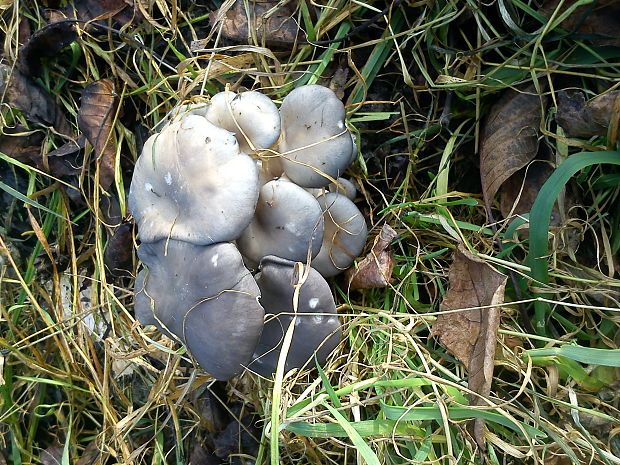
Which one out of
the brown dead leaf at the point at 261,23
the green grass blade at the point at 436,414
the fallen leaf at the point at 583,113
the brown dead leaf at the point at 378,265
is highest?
the brown dead leaf at the point at 261,23

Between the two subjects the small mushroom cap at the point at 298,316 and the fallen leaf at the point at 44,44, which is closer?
the small mushroom cap at the point at 298,316

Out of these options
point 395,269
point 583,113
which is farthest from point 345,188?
point 583,113

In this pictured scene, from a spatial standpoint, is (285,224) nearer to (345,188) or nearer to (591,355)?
(345,188)

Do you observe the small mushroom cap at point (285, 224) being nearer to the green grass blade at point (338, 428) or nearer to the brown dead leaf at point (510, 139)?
the green grass blade at point (338, 428)

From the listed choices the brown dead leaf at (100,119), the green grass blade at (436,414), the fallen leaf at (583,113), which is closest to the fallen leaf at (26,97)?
the brown dead leaf at (100,119)

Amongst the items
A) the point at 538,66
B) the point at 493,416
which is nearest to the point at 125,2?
the point at 538,66

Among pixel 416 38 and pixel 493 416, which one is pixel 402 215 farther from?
pixel 493 416

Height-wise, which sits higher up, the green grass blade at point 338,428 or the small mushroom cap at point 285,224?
the small mushroom cap at point 285,224

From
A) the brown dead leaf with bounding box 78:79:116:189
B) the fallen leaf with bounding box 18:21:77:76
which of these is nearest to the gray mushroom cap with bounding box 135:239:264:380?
the brown dead leaf with bounding box 78:79:116:189
